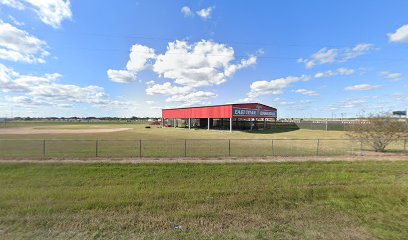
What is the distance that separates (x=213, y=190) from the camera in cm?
720

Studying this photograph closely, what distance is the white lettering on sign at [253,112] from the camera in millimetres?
46575

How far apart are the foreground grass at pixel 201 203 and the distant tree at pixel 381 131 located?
7.53 meters

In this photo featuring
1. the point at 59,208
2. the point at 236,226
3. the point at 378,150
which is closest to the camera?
the point at 236,226

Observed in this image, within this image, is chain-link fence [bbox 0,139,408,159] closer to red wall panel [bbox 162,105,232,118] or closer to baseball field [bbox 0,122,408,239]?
baseball field [bbox 0,122,408,239]

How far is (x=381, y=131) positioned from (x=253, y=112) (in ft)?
113

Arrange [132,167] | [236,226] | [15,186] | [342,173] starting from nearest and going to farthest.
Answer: [236,226], [15,186], [342,173], [132,167]

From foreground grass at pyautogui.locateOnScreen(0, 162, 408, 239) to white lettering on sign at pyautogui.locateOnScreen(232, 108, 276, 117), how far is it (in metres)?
36.6

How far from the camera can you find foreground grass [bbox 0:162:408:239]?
4.43 m

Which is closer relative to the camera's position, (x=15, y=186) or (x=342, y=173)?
(x=15, y=186)

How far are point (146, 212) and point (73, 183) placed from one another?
14.6 feet

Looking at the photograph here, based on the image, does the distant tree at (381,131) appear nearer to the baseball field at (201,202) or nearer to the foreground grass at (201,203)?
the baseball field at (201,202)

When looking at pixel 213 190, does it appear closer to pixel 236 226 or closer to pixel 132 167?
pixel 236 226

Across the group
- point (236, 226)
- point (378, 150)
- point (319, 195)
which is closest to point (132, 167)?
point (236, 226)

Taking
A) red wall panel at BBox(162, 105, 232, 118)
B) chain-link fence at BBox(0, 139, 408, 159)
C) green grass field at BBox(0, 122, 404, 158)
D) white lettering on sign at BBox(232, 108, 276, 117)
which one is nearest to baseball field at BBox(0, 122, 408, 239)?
chain-link fence at BBox(0, 139, 408, 159)
